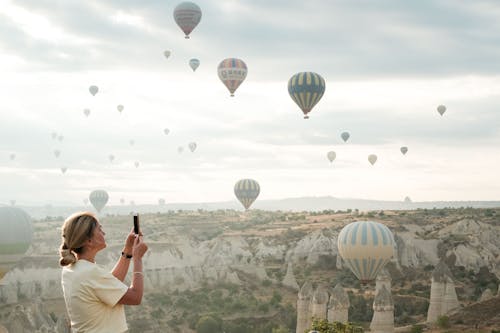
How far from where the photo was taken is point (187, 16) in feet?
277

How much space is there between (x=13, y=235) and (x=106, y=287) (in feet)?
149

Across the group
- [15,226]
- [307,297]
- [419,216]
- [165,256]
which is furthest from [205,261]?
[419,216]

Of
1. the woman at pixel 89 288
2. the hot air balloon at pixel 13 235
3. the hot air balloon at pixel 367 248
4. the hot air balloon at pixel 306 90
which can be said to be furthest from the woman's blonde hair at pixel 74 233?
the hot air balloon at pixel 306 90

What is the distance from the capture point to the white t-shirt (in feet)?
20.5

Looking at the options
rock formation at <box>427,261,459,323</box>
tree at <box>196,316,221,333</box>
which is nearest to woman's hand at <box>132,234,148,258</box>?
rock formation at <box>427,261,459,323</box>

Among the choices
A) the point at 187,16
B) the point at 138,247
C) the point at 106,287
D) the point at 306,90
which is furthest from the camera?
the point at 187,16

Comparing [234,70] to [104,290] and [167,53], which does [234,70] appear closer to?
[167,53]

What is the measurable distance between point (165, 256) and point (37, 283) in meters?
14.7

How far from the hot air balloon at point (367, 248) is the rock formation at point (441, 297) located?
6.89 metres

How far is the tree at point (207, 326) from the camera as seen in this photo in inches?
2628

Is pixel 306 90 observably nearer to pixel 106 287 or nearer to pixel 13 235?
pixel 13 235

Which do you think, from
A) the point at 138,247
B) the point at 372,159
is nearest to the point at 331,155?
the point at 372,159

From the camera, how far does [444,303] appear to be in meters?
58.9

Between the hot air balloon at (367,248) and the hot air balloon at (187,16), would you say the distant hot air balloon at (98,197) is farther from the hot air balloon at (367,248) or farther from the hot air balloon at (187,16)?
the hot air balloon at (367,248)
